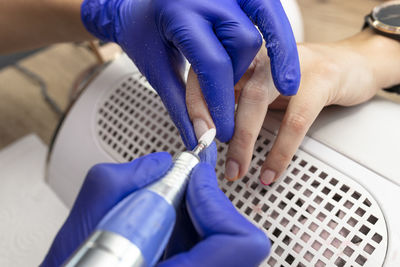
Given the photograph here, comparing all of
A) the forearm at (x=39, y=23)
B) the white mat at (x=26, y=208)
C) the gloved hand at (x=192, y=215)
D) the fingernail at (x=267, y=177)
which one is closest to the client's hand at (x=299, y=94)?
the fingernail at (x=267, y=177)

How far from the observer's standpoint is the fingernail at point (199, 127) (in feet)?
1.53

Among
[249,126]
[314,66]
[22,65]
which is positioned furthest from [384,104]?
[22,65]

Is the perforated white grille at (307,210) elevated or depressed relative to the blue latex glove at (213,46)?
depressed

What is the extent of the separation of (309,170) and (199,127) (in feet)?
0.61

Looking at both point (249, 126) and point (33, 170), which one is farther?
point (33, 170)

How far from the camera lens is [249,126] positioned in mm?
476

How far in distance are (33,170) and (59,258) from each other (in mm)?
533

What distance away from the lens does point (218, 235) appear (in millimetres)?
334

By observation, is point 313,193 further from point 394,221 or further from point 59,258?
point 59,258

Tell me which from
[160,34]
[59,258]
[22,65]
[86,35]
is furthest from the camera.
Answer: [22,65]

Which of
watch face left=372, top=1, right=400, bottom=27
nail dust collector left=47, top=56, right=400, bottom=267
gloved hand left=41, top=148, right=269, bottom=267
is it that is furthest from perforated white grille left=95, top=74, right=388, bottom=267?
watch face left=372, top=1, right=400, bottom=27

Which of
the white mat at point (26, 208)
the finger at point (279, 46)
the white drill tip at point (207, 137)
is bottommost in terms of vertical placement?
the white mat at point (26, 208)

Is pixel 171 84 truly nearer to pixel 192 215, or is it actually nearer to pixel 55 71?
pixel 192 215

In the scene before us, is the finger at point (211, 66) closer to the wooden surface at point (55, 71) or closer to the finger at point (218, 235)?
the finger at point (218, 235)
